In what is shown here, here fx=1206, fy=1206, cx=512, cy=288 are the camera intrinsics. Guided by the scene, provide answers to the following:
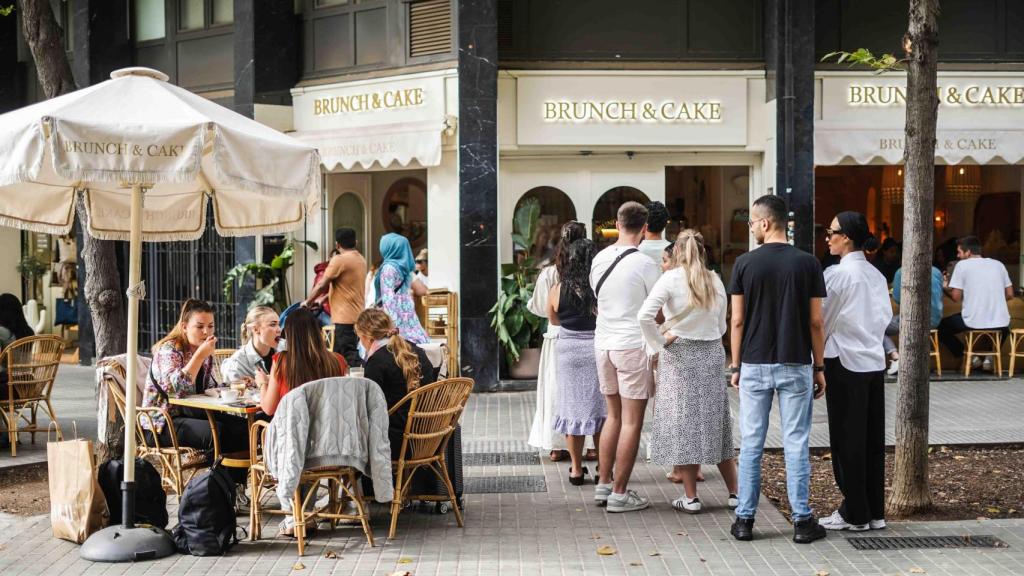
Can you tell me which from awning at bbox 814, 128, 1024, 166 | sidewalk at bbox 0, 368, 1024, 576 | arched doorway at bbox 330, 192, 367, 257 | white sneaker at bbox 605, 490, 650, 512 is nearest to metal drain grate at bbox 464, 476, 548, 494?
sidewalk at bbox 0, 368, 1024, 576

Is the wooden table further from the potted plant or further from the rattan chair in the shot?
the potted plant

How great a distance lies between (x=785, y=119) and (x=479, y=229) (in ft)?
12.6

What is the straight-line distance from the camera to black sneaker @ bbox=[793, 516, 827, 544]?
701 centimetres

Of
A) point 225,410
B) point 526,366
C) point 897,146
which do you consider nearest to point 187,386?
point 225,410

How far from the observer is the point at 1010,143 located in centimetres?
1468

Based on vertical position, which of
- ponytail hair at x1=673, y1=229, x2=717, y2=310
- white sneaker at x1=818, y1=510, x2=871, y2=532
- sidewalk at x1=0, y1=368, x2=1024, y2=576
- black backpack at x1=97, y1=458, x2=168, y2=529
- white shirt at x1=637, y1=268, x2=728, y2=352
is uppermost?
ponytail hair at x1=673, y1=229, x2=717, y2=310

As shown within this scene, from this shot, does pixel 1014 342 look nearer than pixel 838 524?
No

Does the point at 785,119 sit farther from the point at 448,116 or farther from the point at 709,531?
the point at 709,531

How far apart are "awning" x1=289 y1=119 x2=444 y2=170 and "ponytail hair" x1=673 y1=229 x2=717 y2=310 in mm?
6587

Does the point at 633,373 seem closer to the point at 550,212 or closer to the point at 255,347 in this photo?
the point at 255,347

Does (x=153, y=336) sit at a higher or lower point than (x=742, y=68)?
lower

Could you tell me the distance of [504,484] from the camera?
890cm

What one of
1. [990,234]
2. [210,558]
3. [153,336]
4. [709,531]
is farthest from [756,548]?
[153,336]

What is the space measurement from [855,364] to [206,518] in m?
3.89
